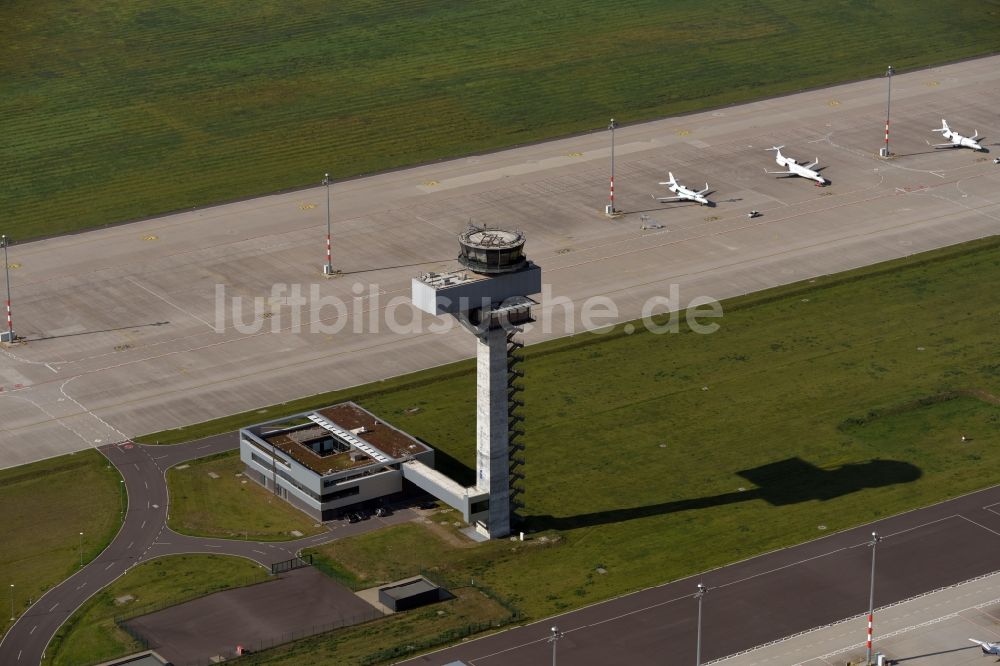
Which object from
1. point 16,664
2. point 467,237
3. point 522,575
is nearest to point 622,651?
point 522,575

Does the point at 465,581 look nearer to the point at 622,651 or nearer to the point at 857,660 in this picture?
the point at 622,651

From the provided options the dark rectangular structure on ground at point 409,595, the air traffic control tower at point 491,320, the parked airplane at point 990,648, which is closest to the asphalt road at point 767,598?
the dark rectangular structure on ground at point 409,595

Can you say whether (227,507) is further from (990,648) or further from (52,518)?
(990,648)

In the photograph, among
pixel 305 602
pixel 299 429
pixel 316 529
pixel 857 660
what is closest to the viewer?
pixel 857 660

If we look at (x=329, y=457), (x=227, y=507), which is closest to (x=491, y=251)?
(x=329, y=457)

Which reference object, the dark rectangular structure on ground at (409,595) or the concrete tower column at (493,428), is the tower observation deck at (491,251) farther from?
the dark rectangular structure on ground at (409,595)

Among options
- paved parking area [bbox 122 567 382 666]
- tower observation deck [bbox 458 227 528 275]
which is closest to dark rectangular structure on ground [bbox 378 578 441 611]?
paved parking area [bbox 122 567 382 666]
